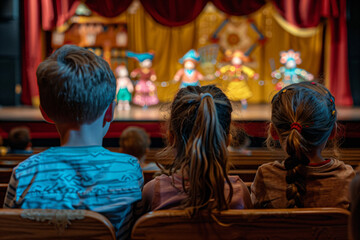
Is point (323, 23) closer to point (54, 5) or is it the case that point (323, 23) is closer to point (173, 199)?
point (54, 5)

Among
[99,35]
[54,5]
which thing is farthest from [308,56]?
[54,5]

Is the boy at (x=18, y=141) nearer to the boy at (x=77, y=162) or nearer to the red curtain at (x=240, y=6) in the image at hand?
the boy at (x=77, y=162)

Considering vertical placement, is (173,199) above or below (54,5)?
below

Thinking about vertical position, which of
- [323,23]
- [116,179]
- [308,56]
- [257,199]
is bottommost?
[257,199]

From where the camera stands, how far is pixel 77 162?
1.01 m

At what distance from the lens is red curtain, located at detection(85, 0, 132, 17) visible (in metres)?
5.99

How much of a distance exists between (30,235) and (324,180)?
815 millimetres

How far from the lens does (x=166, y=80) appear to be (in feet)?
24.6

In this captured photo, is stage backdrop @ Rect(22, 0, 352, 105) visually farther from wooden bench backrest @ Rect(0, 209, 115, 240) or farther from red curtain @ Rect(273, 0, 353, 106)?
wooden bench backrest @ Rect(0, 209, 115, 240)

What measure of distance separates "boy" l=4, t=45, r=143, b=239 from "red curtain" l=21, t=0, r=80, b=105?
5566 millimetres

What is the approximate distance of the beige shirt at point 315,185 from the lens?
1.16 metres

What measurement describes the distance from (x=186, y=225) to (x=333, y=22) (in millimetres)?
6437

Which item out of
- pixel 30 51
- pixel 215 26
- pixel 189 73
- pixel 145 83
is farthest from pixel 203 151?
pixel 215 26

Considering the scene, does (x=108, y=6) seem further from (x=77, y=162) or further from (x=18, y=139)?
(x=77, y=162)
